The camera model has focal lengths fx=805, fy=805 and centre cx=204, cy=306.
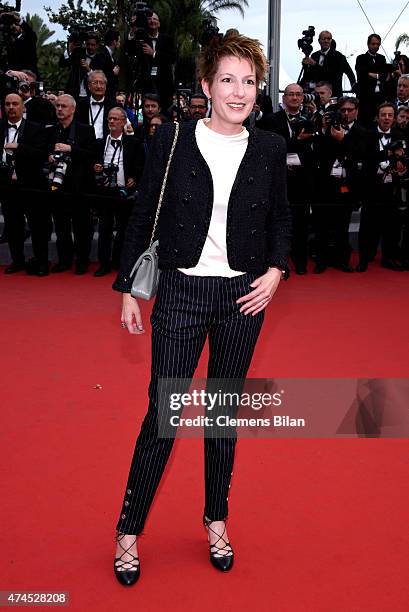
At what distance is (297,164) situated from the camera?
317 inches

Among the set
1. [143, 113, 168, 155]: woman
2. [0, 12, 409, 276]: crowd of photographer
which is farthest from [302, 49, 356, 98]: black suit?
[143, 113, 168, 155]: woman

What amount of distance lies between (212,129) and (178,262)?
0.43 metres

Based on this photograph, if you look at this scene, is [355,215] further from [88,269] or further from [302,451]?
[302,451]

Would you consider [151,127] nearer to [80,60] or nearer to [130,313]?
[80,60]

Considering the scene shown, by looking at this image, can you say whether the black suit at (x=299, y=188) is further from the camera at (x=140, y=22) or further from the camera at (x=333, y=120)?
the camera at (x=140, y=22)

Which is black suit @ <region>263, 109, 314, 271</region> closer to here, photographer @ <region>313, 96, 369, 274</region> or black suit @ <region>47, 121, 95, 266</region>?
photographer @ <region>313, 96, 369, 274</region>

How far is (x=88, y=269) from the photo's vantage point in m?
8.28

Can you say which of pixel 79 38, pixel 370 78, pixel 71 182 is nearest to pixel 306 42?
pixel 370 78

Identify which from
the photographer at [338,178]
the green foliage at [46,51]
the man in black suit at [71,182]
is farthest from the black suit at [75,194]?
the green foliage at [46,51]

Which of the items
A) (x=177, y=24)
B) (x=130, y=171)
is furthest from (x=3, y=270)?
(x=177, y=24)

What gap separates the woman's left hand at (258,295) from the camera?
2.53 metres

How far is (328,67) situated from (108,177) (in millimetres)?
4703

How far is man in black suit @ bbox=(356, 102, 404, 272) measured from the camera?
829cm

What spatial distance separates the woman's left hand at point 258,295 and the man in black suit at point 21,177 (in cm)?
567
